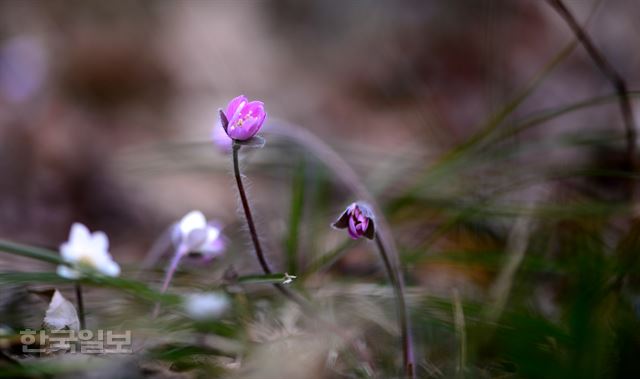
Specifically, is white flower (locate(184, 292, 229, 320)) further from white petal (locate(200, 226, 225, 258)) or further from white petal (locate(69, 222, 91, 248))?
white petal (locate(69, 222, 91, 248))

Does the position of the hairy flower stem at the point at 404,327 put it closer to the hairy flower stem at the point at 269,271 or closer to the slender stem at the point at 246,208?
the hairy flower stem at the point at 269,271

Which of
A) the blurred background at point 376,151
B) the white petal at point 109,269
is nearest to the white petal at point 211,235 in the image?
the blurred background at point 376,151

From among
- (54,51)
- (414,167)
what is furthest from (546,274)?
(54,51)

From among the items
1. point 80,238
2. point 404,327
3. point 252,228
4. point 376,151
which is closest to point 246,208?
point 252,228

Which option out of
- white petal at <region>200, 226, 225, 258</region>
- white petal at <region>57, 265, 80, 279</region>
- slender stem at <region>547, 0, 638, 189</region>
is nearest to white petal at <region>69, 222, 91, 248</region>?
white petal at <region>57, 265, 80, 279</region>

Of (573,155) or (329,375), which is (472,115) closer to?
(573,155)

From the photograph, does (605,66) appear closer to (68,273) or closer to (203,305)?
(203,305)
